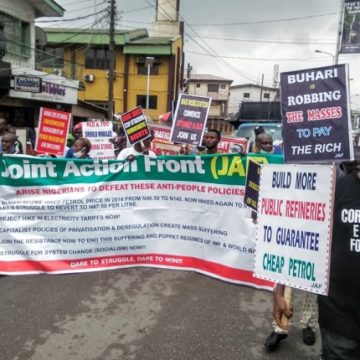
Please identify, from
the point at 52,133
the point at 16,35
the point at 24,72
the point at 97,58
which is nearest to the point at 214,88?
the point at 97,58

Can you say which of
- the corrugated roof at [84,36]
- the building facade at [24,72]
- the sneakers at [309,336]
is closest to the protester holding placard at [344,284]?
the sneakers at [309,336]

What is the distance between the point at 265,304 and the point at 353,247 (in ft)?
8.04

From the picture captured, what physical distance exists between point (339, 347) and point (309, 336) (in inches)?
59.9

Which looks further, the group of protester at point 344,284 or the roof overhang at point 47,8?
the roof overhang at point 47,8

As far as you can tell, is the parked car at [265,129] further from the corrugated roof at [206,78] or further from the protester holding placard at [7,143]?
the corrugated roof at [206,78]

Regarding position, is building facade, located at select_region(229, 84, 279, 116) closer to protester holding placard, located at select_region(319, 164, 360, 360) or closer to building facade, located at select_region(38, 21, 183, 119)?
building facade, located at select_region(38, 21, 183, 119)

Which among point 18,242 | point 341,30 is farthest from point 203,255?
point 341,30

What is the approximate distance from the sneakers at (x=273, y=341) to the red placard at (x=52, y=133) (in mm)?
6062

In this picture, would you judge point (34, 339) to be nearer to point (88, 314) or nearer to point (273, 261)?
point (88, 314)

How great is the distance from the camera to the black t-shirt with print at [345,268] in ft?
8.20

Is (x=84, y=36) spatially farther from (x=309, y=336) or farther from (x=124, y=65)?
(x=309, y=336)

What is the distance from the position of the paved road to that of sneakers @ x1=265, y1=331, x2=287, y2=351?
0.07 meters

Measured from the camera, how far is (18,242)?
5152 millimetres

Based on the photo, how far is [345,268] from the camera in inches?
101
